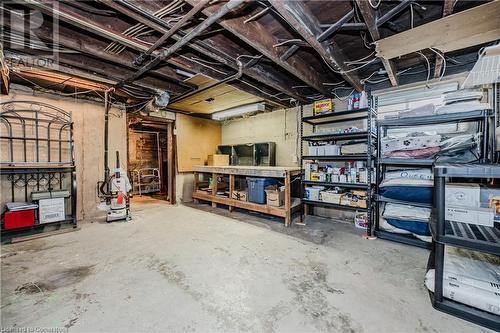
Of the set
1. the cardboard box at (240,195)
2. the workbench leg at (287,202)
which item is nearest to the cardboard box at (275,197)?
→ the workbench leg at (287,202)

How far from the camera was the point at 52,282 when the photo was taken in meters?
1.84

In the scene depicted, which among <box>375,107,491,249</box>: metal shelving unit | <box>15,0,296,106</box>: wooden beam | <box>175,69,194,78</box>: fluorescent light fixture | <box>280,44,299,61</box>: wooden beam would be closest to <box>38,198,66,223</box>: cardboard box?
<box>15,0,296,106</box>: wooden beam

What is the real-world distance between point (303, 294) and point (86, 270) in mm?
2132

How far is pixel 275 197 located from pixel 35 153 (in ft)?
13.4

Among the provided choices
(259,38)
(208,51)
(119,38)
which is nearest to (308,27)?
(259,38)

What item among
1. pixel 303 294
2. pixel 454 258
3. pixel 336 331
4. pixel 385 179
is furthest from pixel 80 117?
pixel 454 258

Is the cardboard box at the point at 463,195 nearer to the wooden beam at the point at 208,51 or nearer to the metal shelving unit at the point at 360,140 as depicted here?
the metal shelving unit at the point at 360,140

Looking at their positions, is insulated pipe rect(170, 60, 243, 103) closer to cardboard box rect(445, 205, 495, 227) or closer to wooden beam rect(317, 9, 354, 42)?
wooden beam rect(317, 9, 354, 42)

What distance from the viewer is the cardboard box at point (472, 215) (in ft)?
5.06

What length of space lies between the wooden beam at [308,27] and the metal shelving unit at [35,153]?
12.3 feet

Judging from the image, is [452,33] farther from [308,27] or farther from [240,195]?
[240,195]

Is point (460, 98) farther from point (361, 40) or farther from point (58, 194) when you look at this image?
point (58, 194)

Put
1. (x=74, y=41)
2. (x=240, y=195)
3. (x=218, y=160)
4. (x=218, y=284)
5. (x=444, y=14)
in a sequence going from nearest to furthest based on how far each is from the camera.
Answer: (x=444, y=14) < (x=218, y=284) < (x=74, y=41) < (x=240, y=195) < (x=218, y=160)

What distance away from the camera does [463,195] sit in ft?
5.68
